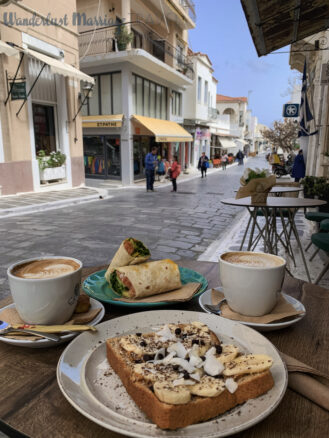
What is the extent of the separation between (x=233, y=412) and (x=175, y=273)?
1.94 feet

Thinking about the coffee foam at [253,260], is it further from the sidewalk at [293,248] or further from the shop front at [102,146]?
the shop front at [102,146]

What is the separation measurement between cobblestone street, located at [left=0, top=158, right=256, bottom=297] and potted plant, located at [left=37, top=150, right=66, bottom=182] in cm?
241

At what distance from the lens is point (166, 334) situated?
2.78 ft

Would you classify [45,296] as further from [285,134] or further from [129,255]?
[285,134]

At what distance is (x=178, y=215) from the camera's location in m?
8.31

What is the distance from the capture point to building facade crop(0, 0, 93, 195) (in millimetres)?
9586

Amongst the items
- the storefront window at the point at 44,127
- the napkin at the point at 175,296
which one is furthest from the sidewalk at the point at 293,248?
the storefront window at the point at 44,127

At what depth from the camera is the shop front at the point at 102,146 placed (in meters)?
16.3

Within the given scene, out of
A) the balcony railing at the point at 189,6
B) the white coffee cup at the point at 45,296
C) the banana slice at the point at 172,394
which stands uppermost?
the balcony railing at the point at 189,6

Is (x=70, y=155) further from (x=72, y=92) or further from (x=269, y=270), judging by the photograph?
(x=269, y=270)

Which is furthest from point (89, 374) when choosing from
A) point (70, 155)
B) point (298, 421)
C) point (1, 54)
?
point (70, 155)

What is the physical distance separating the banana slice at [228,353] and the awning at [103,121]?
52.3ft

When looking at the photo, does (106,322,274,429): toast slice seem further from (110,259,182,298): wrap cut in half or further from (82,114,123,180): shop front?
(82,114,123,180): shop front

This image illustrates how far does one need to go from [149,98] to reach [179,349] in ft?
62.2
